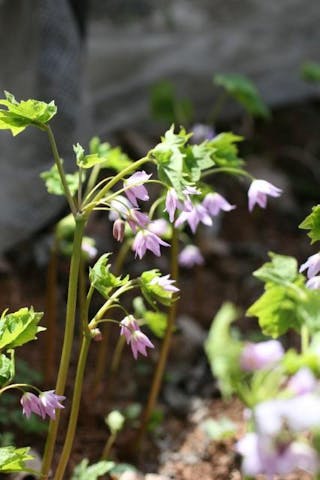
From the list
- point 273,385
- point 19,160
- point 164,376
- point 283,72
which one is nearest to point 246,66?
point 283,72

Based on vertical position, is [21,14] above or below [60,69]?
above

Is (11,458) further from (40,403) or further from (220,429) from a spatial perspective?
(220,429)

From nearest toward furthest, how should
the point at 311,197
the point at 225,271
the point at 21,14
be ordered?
the point at 21,14, the point at 225,271, the point at 311,197

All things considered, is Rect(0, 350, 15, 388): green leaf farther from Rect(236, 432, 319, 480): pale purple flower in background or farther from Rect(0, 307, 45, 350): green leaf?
Rect(236, 432, 319, 480): pale purple flower in background

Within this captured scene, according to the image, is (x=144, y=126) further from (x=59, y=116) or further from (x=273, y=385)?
(x=273, y=385)

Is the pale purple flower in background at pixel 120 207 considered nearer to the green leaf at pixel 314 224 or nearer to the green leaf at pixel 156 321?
the green leaf at pixel 314 224

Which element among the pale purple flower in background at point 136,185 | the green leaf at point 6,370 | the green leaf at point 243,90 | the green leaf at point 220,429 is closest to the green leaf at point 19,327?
the green leaf at point 6,370
